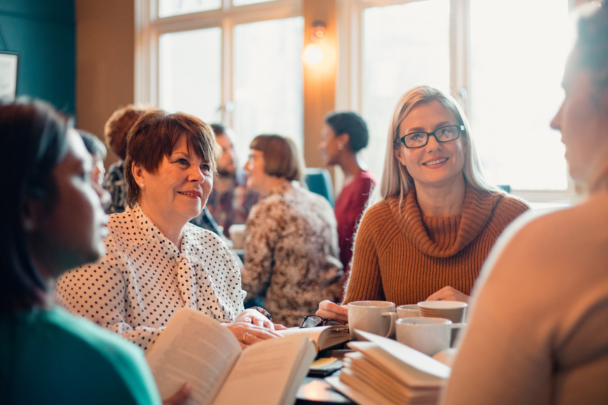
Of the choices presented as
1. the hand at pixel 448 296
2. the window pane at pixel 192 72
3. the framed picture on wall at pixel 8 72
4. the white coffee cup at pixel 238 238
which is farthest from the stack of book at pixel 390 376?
the framed picture on wall at pixel 8 72

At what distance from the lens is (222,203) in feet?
14.1

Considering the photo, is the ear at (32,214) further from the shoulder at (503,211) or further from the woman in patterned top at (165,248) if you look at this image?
the shoulder at (503,211)

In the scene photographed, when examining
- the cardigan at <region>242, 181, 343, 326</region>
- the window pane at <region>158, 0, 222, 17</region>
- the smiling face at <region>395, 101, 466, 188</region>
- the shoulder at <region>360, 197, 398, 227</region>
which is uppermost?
the window pane at <region>158, 0, 222, 17</region>

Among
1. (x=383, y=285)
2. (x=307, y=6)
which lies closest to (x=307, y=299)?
(x=383, y=285)

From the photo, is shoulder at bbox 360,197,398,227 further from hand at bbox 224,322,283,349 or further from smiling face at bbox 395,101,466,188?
hand at bbox 224,322,283,349

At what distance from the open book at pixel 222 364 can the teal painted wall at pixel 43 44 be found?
5.34m

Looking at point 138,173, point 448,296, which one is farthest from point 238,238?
point 448,296

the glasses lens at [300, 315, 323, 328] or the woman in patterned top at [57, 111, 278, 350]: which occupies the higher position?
the woman in patterned top at [57, 111, 278, 350]

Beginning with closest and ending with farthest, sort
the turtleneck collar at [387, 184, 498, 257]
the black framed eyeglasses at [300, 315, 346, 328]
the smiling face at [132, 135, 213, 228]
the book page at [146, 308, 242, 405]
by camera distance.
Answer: the book page at [146, 308, 242, 405] → the black framed eyeglasses at [300, 315, 346, 328] → the smiling face at [132, 135, 213, 228] → the turtleneck collar at [387, 184, 498, 257]

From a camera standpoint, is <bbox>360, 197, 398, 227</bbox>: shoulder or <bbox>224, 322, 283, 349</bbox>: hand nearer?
<bbox>224, 322, 283, 349</bbox>: hand

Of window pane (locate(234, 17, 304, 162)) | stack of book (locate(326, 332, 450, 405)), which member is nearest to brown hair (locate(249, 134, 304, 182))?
stack of book (locate(326, 332, 450, 405))

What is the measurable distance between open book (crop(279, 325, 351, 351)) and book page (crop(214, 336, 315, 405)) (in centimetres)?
17

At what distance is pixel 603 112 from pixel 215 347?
781mm

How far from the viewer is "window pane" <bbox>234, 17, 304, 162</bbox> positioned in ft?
17.2
